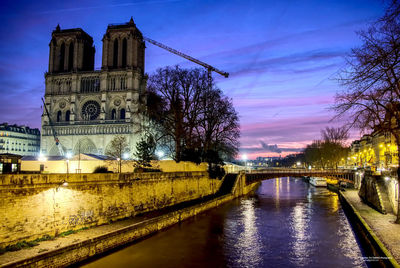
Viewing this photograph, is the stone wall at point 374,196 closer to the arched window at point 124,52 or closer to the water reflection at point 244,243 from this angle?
the water reflection at point 244,243

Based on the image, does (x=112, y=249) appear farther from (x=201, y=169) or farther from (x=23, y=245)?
(x=201, y=169)

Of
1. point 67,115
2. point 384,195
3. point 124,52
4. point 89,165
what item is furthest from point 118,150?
point 124,52

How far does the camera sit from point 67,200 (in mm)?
14438

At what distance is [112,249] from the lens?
44.9 feet

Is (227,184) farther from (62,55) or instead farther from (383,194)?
(62,55)

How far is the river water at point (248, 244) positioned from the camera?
13359 mm

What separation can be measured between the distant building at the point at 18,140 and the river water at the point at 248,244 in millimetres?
71495

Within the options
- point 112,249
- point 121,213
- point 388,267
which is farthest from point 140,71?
point 388,267

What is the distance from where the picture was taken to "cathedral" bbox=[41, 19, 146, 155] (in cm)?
6050

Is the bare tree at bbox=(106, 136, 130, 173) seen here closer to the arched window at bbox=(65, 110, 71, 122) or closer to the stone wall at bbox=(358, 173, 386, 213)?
the arched window at bbox=(65, 110, 71, 122)

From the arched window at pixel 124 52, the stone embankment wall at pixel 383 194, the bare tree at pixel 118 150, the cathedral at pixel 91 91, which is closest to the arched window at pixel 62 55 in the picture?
the cathedral at pixel 91 91

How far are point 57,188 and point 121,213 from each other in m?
4.96

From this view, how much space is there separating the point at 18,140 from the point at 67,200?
80.5m

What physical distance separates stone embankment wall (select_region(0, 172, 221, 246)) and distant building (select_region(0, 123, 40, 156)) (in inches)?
2690
